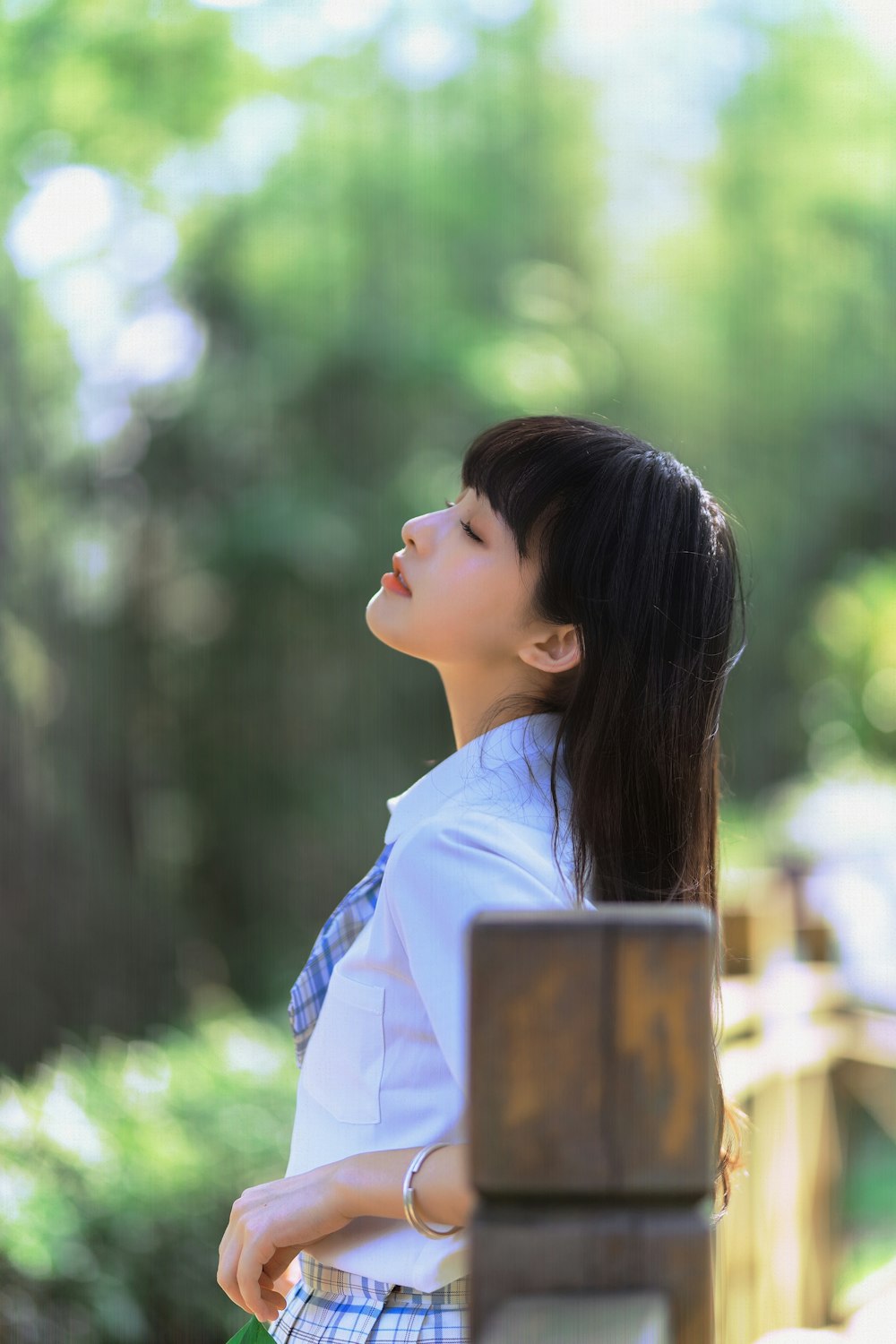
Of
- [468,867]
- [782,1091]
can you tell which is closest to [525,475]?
[468,867]

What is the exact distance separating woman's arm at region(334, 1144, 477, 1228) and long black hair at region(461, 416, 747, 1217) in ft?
0.76

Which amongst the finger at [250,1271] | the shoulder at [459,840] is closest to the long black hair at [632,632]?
the shoulder at [459,840]

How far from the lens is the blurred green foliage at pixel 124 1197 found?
2559 mm

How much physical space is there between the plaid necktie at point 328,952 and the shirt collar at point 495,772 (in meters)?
0.07

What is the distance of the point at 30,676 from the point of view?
6344 mm

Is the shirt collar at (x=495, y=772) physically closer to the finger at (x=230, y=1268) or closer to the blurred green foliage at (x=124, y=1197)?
the finger at (x=230, y=1268)

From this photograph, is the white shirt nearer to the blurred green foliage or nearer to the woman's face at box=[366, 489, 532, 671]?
the woman's face at box=[366, 489, 532, 671]

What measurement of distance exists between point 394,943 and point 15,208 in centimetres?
592

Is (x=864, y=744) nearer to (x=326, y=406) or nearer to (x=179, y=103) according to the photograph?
(x=326, y=406)

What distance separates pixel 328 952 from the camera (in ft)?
Result: 3.68

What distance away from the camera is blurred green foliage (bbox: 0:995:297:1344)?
2559 mm

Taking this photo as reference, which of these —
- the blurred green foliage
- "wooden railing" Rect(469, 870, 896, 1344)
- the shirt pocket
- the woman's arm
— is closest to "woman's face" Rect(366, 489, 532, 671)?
the shirt pocket

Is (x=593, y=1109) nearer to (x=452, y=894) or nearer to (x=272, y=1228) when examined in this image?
(x=452, y=894)

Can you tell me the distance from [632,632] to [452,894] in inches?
11.6
